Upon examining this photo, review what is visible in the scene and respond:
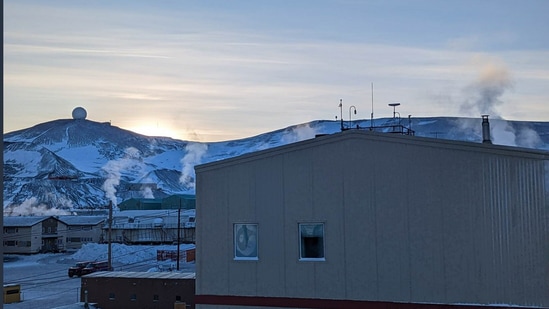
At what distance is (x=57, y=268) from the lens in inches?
2125

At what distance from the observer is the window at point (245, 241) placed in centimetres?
1370

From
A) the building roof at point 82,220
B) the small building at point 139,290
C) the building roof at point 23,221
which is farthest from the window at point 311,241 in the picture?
the building roof at point 82,220

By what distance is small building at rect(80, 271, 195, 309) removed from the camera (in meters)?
24.5

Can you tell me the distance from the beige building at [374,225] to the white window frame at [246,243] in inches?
0.9

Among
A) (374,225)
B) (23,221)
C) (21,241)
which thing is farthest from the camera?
(23,221)

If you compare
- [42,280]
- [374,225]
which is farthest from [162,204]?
[374,225]

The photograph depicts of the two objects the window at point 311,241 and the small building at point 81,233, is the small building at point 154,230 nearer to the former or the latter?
the small building at point 81,233

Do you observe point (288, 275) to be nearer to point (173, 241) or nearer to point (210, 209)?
point (210, 209)

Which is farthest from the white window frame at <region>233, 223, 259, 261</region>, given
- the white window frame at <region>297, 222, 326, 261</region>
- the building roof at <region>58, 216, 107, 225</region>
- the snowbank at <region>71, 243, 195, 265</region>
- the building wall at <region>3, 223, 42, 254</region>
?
the building roof at <region>58, 216, 107, 225</region>

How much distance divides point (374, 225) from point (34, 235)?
216 ft

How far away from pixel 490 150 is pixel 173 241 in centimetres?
6259

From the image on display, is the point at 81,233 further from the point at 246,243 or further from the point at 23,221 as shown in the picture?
the point at 246,243

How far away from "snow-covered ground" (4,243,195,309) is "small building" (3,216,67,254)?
286cm

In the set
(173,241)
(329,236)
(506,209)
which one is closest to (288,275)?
(329,236)
